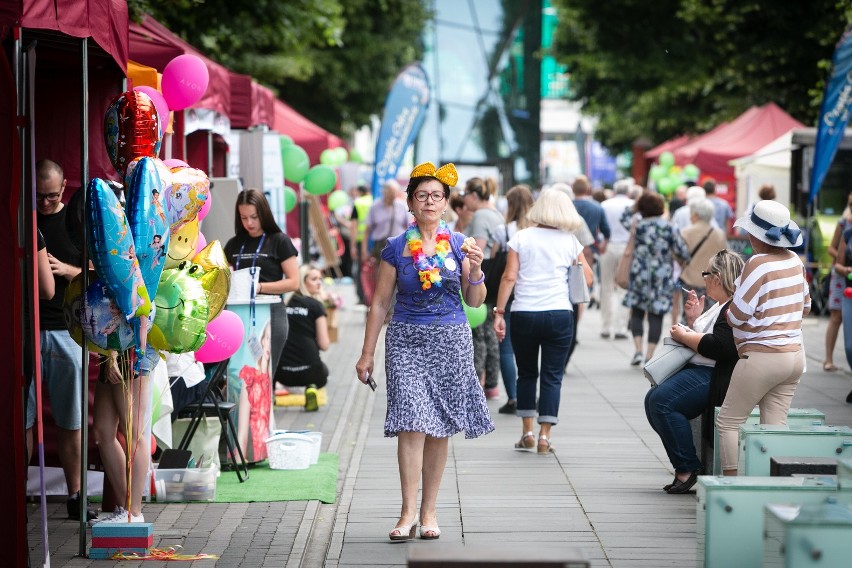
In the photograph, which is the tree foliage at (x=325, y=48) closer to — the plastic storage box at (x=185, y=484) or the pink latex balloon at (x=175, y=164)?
the plastic storage box at (x=185, y=484)

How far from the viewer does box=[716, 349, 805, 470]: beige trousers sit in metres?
7.09

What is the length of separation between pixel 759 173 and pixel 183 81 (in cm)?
1982

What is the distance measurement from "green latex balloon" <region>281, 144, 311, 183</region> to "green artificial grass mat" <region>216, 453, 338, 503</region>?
6655mm

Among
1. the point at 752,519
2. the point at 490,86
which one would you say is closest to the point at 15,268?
the point at 752,519

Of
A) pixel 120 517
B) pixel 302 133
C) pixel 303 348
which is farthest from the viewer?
pixel 302 133

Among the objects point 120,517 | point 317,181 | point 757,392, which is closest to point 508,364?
point 757,392

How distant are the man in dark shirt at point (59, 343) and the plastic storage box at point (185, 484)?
0.56m

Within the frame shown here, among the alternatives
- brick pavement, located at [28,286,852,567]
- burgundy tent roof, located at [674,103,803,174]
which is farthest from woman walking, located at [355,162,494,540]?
burgundy tent roof, located at [674,103,803,174]

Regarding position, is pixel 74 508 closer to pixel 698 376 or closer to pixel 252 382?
pixel 252 382

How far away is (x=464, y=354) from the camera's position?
7000mm

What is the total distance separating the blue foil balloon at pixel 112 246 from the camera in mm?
5914

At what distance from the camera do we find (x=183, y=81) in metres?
8.88

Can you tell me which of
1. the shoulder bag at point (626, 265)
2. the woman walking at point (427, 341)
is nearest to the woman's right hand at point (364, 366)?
the woman walking at point (427, 341)

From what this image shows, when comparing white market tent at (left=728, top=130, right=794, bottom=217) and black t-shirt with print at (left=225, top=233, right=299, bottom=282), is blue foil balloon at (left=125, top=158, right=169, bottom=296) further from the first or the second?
white market tent at (left=728, top=130, right=794, bottom=217)
